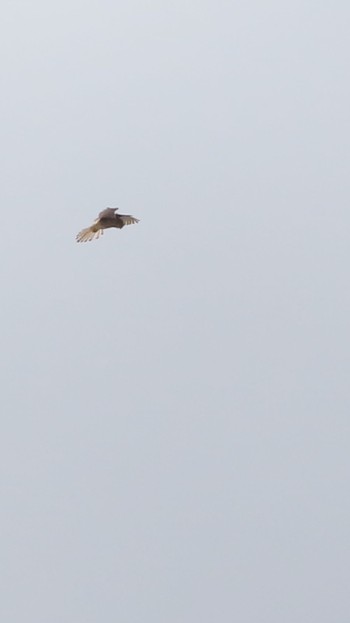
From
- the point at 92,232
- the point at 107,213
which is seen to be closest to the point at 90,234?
the point at 92,232

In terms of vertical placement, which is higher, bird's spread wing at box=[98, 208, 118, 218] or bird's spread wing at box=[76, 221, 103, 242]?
bird's spread wing at box=[98, 208, 118, 218]

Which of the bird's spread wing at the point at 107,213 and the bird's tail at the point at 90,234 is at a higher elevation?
the bird's spread wing at the point at 107,213

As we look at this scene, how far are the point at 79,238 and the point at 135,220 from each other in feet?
5.33

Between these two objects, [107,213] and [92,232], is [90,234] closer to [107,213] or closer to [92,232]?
[92,232]

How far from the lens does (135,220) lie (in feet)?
52.7

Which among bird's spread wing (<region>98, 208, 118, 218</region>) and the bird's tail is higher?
bird's spread wing (<region>98, 208, 118, 218</region>)

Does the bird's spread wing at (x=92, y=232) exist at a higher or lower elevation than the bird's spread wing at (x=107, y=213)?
lower

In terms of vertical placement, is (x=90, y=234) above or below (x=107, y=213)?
below

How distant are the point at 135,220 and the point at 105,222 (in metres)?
0.95

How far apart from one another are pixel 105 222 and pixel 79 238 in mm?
835

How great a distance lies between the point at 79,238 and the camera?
53.7 feet

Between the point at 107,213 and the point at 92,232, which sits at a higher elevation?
the point at 107,213
